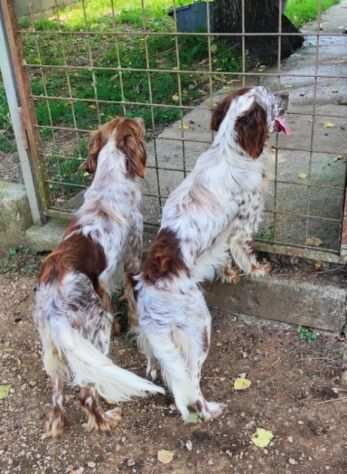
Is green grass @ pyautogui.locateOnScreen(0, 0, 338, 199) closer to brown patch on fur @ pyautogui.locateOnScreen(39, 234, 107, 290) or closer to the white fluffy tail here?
brown patch on fur @ pyautogui.locateOnScreen(39, 234, 107, 290)

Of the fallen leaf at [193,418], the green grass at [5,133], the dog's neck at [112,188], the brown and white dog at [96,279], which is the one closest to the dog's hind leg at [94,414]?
the brown and white dog at [96,279]

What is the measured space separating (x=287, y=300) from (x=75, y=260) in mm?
1550

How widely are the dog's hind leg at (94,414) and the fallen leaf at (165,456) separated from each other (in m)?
0.34

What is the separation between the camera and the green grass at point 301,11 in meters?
11.4

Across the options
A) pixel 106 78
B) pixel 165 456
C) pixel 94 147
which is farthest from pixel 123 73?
pixel 165 456

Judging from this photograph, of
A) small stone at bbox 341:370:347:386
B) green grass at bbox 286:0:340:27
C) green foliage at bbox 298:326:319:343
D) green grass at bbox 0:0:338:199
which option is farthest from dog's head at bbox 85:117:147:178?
green grass at bbox 286:0:340:27

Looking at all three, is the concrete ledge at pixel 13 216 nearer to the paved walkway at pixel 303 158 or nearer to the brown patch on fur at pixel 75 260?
the paved walkway at pixel 303 158

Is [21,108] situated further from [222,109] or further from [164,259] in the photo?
[164,259]

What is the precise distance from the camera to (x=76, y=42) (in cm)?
993

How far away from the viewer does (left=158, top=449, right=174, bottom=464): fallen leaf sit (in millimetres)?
3051

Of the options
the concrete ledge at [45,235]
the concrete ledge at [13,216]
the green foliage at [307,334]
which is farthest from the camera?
the concrete ledge at [13,216]

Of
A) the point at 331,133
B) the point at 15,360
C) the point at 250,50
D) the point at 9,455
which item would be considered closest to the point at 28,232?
the point at 15,360

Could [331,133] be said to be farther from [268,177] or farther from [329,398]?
[329,398]

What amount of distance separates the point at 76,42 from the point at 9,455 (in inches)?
324
